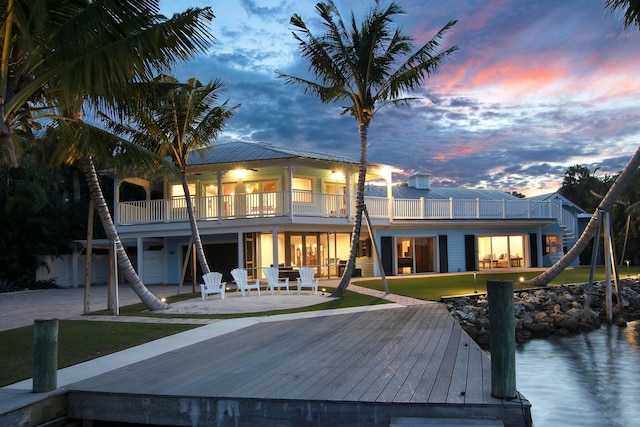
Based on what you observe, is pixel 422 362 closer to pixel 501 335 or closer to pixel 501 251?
pixel 501 335

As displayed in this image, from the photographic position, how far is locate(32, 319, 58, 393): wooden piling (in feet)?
17.7

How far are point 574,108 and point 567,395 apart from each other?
17190 mm

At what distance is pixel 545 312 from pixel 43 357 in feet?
45.8

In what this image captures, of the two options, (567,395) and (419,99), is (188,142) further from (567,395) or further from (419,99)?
(567,395)

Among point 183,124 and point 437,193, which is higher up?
point 183,124

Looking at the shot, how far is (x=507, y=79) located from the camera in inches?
762

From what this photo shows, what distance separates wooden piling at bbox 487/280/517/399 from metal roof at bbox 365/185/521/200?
990 inches

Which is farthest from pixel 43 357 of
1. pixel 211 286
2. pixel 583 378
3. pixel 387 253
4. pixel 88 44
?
pixel 387 253

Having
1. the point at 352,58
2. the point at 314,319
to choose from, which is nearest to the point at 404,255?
the point at 352,58

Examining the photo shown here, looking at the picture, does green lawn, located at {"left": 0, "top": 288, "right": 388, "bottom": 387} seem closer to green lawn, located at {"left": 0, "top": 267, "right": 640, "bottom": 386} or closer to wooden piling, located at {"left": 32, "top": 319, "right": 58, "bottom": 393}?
green lawn, located at {"left": 0, "top": 267, "right": 640, "bottom": 386}

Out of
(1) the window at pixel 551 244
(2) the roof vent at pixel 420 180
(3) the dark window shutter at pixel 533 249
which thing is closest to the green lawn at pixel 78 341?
(3) the dark window shutter at pixel 533 249

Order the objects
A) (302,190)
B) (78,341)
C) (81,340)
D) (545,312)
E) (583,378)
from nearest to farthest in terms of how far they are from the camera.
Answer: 1. (78,341)
2. (81,340)
3. (583,378)
4. (545,312)
5. (302,190)

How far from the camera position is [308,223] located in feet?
72.3

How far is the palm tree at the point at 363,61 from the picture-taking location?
48.4ft
